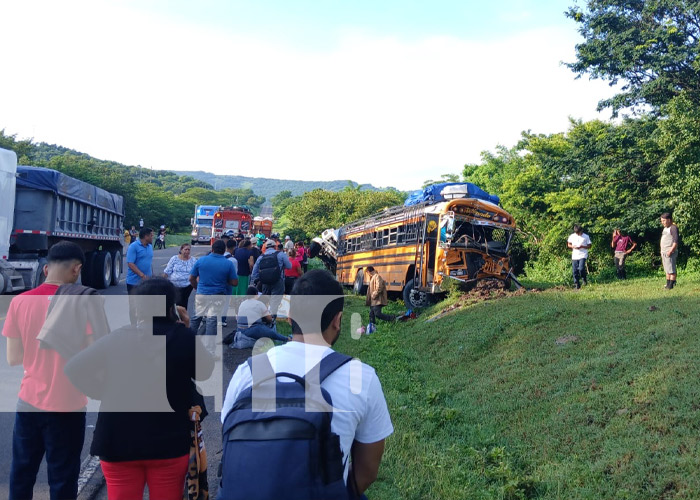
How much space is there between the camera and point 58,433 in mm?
3871

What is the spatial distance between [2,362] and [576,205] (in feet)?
53.2

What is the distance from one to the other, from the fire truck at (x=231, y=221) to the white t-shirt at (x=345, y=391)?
38.4 metres

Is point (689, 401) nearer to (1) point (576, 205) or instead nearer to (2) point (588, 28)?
(1) point (576, 205)

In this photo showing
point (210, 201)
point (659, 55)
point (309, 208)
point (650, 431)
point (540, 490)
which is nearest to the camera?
point (540, 490)

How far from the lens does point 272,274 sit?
11.0m

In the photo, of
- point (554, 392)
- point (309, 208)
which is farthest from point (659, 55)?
point (309, 208)

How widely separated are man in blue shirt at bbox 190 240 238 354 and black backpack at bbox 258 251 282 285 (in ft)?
6.78

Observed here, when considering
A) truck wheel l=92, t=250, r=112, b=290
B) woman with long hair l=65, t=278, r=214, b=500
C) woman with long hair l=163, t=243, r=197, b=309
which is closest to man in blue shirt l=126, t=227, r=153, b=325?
woman with long hair l=163, t=243, r=197, b=309

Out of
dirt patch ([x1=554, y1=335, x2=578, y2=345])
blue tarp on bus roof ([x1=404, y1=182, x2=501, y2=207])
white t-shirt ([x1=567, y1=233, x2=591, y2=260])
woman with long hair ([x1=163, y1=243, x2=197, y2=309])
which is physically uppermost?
blue tarp on bus roof ([x1=404, y1=182, x2=501, y2=207])

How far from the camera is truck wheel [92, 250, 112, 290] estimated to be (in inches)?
703

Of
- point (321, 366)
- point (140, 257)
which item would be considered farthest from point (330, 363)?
point (140, 257)

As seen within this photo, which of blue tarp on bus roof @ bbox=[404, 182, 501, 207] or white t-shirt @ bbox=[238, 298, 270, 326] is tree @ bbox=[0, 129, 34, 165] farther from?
white t-shirt @ bbox=[238, 298, 270, 326]

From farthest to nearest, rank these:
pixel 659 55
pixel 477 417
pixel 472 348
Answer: pixel 659 55
pixel 472 348
pixel 477 417

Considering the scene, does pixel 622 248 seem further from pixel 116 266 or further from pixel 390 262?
pixel 116 266
